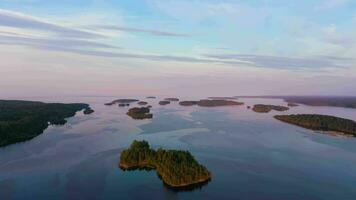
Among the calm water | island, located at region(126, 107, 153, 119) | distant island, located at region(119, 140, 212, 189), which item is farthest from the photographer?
island, located at region(126, 107, 153, 119)

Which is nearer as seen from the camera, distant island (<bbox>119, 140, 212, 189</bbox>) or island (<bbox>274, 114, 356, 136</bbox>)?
distant island (<bbox>119, 140, 212, 189</bbox>)

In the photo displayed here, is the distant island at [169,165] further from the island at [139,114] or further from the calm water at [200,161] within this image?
the island at [139,114]

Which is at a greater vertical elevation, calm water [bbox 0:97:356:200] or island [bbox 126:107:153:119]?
island [bbox 126:107:153:119]

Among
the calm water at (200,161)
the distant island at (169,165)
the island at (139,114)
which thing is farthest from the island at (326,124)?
the distant island at (169,165)

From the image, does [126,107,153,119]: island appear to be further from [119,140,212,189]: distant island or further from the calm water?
[119,140,212,189]: distant island

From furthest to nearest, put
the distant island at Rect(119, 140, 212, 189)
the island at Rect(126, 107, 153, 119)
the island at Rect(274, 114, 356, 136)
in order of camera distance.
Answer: the island at Rect(126, 107, 153, 119) → the island at Rect(274, 114, 356, 136) → the distant island at Rect(119, 140, 212, 189)

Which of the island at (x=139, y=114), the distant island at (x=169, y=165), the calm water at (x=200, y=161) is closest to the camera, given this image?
the calm water at (x=200, y=161)

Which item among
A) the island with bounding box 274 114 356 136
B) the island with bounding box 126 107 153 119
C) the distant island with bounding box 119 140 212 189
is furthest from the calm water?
the island with bounding box 126 107 153 119
